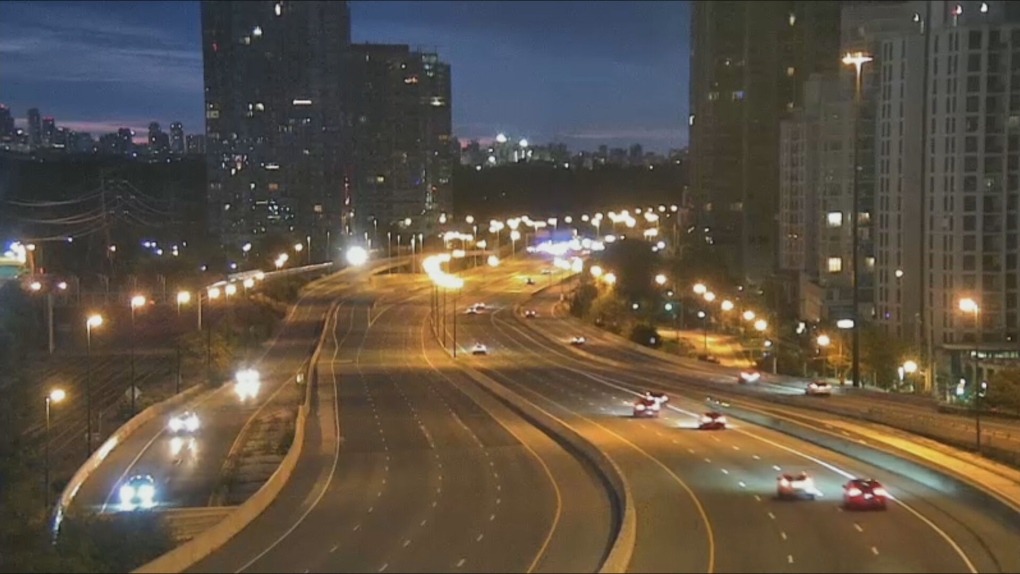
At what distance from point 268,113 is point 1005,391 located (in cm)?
9880

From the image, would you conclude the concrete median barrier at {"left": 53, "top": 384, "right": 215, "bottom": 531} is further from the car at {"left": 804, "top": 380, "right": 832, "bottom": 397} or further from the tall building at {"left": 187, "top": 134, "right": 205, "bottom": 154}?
the tall building at {"left": 187, "top": 134, "right": 205, "bottom": 154}

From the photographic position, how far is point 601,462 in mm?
31516

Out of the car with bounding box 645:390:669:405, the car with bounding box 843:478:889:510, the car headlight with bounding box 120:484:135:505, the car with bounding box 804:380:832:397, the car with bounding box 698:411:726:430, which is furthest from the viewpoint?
the car with bounding box 804:380:832:397

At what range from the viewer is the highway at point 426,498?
22609 millimetres

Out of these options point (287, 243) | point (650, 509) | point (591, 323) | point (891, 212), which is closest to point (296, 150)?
point (287, 243)

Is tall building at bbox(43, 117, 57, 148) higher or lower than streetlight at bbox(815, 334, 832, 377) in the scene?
higher

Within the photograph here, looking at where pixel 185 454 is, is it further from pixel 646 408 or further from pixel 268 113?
pixel 268 113

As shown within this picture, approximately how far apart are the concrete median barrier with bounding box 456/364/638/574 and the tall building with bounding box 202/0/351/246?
253ft

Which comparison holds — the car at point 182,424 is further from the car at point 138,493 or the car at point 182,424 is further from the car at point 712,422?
the car at point 712,422

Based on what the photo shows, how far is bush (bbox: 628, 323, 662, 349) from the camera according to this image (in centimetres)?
7481

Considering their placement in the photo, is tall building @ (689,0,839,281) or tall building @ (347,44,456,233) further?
tall building @ (347,44,456,233)

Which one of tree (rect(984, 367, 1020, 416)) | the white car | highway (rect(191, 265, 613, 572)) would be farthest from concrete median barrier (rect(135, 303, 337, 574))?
tree (rect(984, 367, 1020, 416))

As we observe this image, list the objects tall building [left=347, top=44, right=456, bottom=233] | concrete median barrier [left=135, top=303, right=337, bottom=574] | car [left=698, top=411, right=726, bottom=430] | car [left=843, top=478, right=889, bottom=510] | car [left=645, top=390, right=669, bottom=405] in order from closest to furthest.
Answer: concrete median barrier [left=135, top=303, right=337, bottom=574] < car [left=843, top=478, right=889, bottom=510] < car [left=698, top=411, right=726, bottom=430] < car [left=645, top=390, right=669, bottom=405] < tall building [left=347, top=44, right=456, bottom=233]

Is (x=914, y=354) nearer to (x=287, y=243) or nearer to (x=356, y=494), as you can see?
(x=356, y=494)
